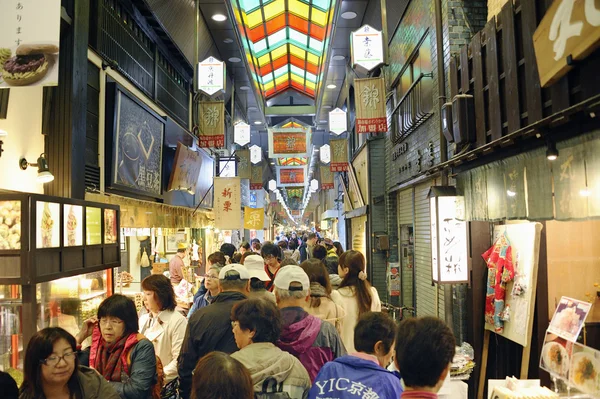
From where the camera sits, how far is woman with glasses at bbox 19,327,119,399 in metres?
3.00

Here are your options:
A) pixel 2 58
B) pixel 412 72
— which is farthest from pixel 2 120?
pixel 412 72

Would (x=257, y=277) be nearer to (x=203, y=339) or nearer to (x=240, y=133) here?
(x=203, y=339)

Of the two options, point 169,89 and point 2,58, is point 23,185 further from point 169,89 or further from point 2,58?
point 169,89

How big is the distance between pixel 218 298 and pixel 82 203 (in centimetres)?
269

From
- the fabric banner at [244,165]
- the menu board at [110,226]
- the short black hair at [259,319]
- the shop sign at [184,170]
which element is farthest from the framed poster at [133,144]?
the fabric banner at [244,165]

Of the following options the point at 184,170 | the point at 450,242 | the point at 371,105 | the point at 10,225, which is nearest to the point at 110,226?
the point at 10,225

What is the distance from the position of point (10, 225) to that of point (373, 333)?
372 cm

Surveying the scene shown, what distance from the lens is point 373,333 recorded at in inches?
122

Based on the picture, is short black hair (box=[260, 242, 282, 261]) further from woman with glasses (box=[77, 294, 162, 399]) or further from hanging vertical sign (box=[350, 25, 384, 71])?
hanging vertical sign (box=[350, 25, 384, 71])

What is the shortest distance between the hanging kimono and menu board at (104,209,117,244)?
17.5ft

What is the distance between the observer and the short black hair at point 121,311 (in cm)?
371

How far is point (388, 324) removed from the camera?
3.17 metres

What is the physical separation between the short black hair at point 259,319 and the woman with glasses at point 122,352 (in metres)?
0.91

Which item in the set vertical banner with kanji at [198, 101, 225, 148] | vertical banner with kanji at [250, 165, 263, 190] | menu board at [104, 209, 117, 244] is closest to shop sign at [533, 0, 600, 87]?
menu board at [104, 209, 117, 244]
